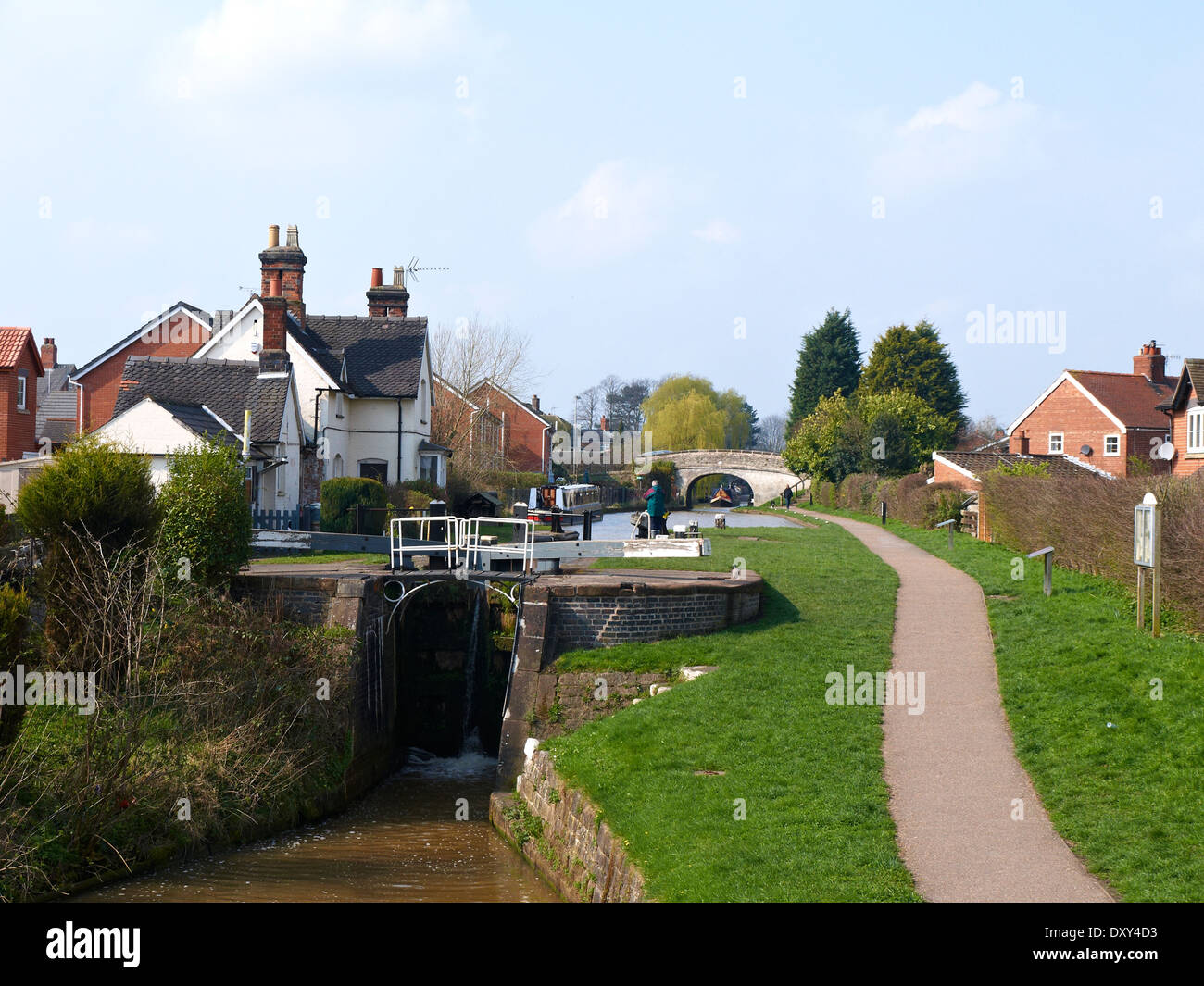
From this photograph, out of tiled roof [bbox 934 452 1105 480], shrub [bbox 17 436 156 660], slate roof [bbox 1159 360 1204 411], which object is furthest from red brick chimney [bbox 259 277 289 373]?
slate roof [bbox 1159 360 1204 411]

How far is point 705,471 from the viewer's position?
296ft

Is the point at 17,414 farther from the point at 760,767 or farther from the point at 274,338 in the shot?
the point at 760,767

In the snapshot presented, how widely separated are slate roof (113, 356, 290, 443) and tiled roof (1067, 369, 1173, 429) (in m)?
36.3

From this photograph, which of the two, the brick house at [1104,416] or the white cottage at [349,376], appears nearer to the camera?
the white cottage at [349,376]

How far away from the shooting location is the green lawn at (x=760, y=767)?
9875 millimetres

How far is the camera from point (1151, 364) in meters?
55.7

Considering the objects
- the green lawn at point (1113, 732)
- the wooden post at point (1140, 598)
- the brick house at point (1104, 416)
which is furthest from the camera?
the brick house at point (1104, 416)

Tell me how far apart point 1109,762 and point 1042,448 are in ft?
152

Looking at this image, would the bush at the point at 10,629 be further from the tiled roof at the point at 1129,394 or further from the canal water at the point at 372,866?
the tiled roof at the point at 1129,394

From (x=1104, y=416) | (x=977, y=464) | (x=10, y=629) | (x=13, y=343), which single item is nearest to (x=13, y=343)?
(x=13, y=343)

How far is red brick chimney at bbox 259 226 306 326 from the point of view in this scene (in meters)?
39.7

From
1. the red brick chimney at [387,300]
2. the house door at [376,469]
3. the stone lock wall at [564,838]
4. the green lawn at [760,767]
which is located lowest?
the stone lock wall at [564,838]

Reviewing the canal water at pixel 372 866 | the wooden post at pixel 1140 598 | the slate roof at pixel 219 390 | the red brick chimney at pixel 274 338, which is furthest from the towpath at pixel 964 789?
the red brick chimney at pixel 274 338

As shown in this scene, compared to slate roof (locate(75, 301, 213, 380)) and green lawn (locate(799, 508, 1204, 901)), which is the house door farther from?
green lawn (locate(799, 508, 1204, 901))
